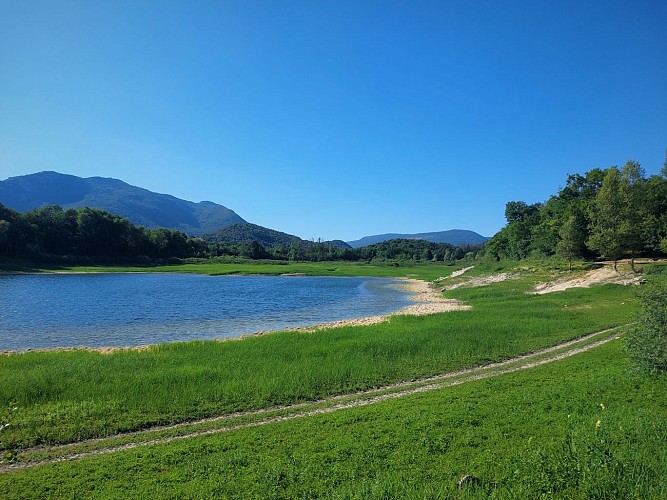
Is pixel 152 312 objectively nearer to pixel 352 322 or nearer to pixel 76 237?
pixel 352 322

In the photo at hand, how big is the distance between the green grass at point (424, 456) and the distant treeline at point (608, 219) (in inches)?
1799

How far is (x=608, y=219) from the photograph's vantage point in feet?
169

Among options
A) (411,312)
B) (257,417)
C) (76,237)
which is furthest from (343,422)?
(76,237)

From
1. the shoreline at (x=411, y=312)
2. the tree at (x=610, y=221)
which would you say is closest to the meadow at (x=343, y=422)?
the shoreline at (x=411, y=312)

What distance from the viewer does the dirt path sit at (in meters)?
11.5

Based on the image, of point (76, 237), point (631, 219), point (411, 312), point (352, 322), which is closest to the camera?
point (352, 322)

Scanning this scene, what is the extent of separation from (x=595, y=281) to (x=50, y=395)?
55532 millimetres

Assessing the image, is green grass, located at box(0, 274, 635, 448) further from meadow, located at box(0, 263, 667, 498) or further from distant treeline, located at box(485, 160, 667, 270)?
distant treeline, located at box(485, 160, 667, 270)

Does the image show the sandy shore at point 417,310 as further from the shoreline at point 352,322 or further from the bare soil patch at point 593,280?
the bare soil patch at point 593,280

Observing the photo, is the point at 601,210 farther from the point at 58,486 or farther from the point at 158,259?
the point at 158,259

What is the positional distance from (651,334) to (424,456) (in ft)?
34.2

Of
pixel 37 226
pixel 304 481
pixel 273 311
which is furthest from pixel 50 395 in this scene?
pixel 37 226

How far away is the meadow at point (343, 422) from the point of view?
27.2ft

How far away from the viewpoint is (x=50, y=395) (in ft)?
52.2
